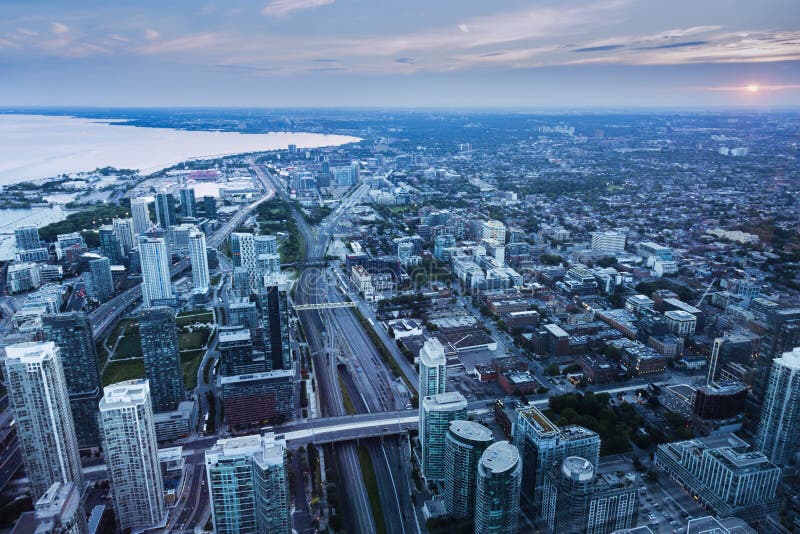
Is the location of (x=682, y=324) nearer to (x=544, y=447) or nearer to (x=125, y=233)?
(x=544, y=447)

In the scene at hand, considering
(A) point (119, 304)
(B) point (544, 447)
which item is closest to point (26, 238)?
(A) point (119, 304)

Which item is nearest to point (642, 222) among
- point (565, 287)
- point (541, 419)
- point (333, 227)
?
point (565, 287)

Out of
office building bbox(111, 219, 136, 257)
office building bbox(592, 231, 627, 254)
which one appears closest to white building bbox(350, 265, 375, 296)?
office building bbox(111, 219, 136, 257)

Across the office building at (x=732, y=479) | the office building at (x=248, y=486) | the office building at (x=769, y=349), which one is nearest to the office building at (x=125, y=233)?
the office building at (x=248, y=486)

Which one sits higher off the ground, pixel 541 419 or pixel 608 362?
pixel 541 419

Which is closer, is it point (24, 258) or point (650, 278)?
point (650, 278)

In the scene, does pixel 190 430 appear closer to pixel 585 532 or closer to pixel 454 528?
pixel 454 528

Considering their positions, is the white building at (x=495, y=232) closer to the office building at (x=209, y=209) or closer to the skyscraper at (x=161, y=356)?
the office building at (x=209, y=209)
